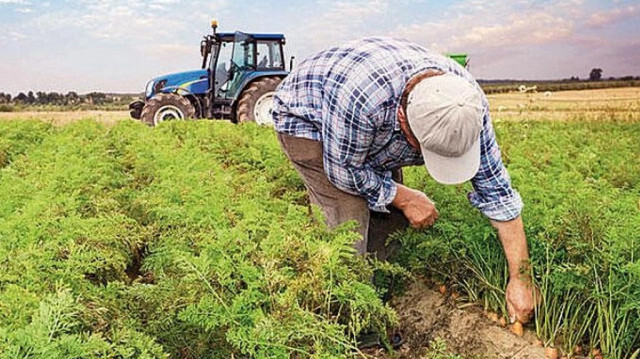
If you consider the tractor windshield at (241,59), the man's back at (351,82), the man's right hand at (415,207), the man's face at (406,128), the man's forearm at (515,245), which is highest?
the tractor windshield at (241,59)

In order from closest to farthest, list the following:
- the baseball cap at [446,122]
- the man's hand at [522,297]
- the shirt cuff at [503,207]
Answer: the baseball cap at [446,122] → the shirt cuff at [503,207] → the man's hand at [522,297]

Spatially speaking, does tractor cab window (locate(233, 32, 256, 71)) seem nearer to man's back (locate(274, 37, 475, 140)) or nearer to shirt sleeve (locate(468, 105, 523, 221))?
man's back (locate(274, 37, 475, 140))

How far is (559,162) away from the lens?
7.86m

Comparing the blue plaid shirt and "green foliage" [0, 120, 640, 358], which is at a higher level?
the blue plaid shirt

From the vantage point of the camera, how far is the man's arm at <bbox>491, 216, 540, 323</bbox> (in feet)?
14.5

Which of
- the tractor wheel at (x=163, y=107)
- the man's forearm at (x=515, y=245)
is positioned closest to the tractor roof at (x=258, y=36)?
the tractor wheel at (x=163, y=107)

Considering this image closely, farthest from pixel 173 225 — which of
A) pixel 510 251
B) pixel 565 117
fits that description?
pixel 565 117

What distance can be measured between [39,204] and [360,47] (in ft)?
8.05

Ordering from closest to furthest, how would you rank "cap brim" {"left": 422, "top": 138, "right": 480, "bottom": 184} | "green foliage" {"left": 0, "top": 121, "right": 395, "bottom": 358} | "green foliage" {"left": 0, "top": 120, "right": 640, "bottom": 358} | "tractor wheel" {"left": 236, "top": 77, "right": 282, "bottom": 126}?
"green foliage" {"left": 0, "top": 121, "right": 395, "bottom": 358} → "green foliage" {"left": 0, "top": 120, "right": 640, "bottom": 358} → "cap brim" {"left": 422, "top": 138, "right": 480, "bottom": 184} → "tractor wheel" {"left": 236, "top": 77, "right": 282, "bottom": 126}

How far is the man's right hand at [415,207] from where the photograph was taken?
4730 mm

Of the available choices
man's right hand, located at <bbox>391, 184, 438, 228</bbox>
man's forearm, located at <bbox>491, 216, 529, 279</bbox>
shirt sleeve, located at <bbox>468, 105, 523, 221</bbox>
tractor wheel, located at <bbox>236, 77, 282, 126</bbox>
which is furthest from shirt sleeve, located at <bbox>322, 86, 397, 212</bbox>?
tractor wheel, located at <bbox>236, 77, 282, 126</bbox>

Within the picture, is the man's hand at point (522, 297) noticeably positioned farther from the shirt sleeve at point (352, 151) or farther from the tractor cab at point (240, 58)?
the tractor cab at point (240, 58)

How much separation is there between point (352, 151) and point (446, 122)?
0.81 metres

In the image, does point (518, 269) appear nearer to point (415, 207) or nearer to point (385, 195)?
point (415, 207)
